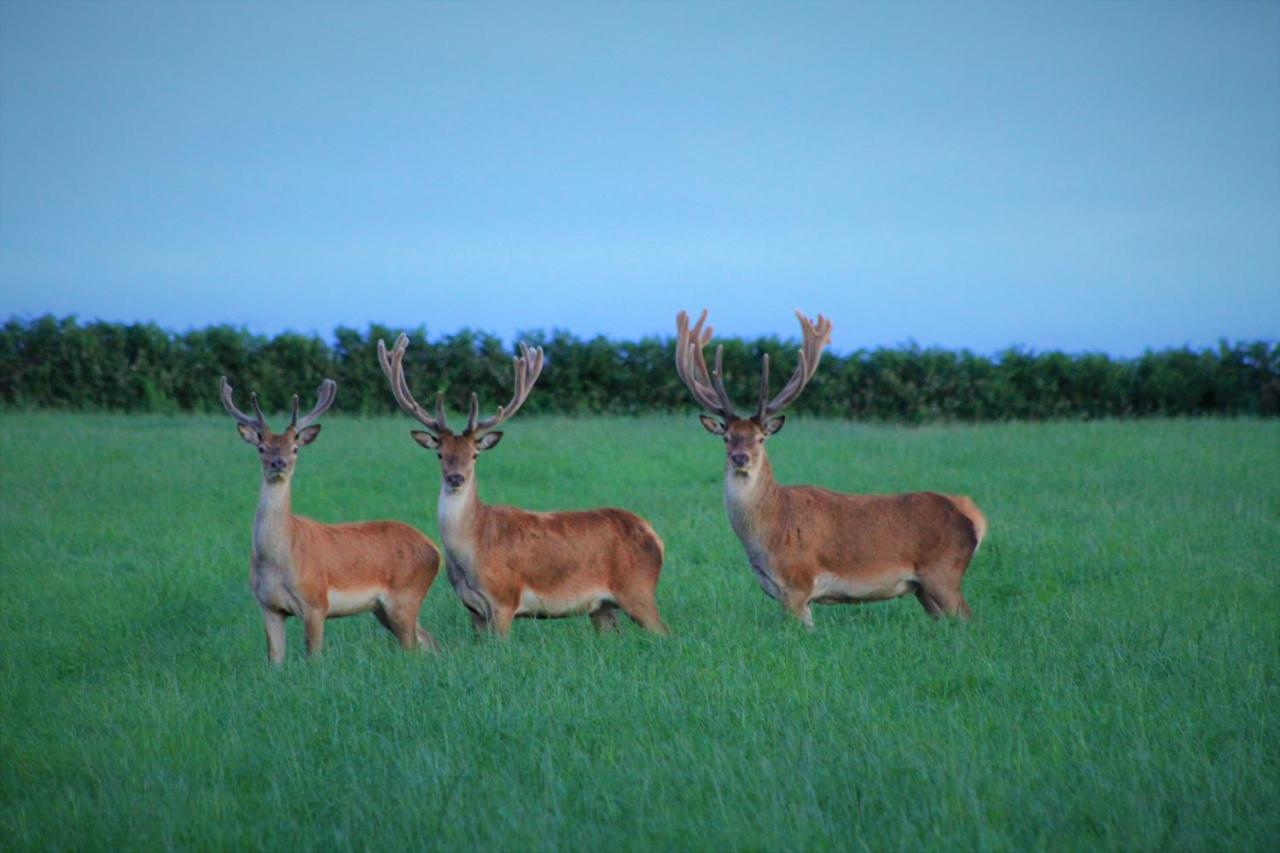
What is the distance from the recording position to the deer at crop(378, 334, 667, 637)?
9641mm

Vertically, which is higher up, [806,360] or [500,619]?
[806,360]

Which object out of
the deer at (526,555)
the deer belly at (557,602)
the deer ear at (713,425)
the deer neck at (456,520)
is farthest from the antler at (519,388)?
the deer ear at (713,425)

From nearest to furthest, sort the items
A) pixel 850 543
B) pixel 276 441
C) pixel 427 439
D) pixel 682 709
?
1. pixel 682 709
2. pixel 276 441
3. pixel 427 439
4. pixel 850 543

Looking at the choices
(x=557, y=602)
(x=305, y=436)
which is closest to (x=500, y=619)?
(x=557, y=602)

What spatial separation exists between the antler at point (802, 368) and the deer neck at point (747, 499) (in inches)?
16.9

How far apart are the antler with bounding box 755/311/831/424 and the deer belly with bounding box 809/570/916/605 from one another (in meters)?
1.36

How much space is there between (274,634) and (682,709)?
3.53 m

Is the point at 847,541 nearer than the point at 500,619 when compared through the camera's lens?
No

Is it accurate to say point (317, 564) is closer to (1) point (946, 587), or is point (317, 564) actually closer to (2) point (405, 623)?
(2) point (405, 623)

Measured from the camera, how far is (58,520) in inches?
609

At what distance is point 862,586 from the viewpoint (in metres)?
9.94

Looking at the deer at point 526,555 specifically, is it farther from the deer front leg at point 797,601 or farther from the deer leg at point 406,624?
the deer front leg at point 797,601

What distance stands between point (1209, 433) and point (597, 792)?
20.7m

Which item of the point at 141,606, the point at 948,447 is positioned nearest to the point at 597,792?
the point at 141,606
